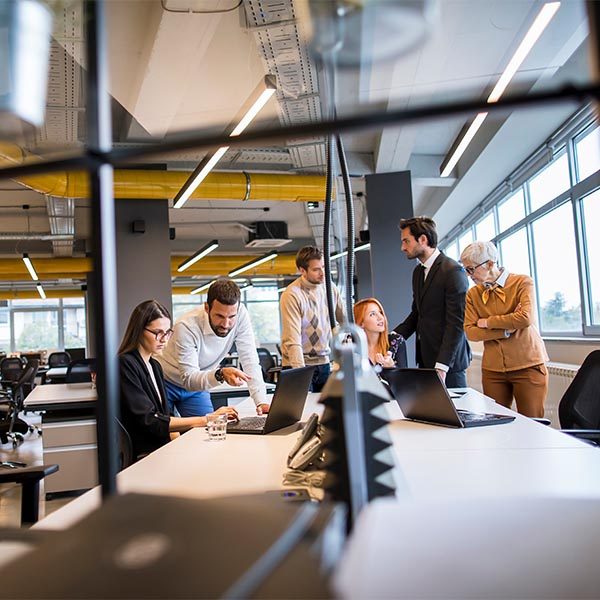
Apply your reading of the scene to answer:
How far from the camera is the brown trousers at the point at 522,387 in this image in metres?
3.20

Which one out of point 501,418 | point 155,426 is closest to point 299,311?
point 155,426

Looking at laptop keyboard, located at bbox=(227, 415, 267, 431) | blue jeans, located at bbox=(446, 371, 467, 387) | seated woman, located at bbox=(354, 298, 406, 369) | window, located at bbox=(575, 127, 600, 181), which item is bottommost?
laptop keyboard, located at bbox=(227, 415, 267, 431)

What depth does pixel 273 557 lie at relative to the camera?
1.26 feet

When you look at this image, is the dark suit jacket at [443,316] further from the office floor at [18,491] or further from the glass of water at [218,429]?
the office floor at [18,491]

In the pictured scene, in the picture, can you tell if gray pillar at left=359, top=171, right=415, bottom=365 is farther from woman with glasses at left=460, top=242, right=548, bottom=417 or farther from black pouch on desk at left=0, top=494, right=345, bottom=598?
black pouch on desk at left=0, top=494, right=345, bottom=598

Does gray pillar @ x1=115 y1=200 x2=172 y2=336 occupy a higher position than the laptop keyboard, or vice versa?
gray pillar @ x1=115 y1=200 x2=172 y2=336

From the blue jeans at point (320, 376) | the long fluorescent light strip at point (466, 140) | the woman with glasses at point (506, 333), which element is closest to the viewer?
the woman with glasses at point (506, 333)

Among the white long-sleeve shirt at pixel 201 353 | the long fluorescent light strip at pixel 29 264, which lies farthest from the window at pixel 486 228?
the long fluorescent light strip at pixel 29 264

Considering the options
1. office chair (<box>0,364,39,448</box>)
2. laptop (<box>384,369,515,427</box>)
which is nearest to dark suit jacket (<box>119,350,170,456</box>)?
laptop (<box>384,369,515,427</box>)

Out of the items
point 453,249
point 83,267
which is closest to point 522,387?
point 453,249

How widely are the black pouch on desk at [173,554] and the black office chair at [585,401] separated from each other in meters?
2.36

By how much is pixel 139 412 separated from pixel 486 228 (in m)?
7.53

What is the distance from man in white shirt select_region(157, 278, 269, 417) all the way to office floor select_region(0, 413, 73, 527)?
79 cm

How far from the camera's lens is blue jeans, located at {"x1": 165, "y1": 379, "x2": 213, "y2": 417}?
320 centimetres
